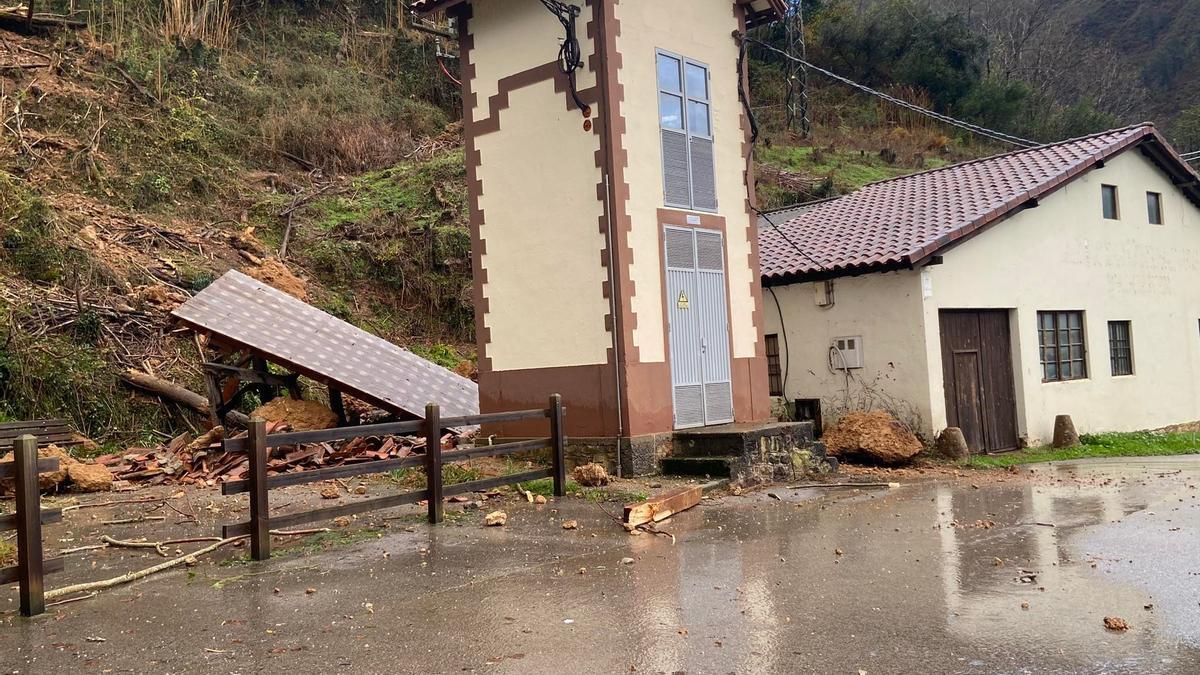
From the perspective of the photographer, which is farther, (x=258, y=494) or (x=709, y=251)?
(x=709, y=251)

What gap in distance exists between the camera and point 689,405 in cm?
1172

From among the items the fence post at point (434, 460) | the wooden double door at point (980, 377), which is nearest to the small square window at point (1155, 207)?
the wooden double door at point (980, 377)

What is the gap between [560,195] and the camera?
37.7 feet

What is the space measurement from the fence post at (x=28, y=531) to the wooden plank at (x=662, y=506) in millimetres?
4498

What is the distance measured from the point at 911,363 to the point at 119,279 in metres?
13.0

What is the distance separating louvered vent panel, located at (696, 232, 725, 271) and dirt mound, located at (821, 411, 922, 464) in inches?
117

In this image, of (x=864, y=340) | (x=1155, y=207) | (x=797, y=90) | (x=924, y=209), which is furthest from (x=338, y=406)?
(x=797, y=90)

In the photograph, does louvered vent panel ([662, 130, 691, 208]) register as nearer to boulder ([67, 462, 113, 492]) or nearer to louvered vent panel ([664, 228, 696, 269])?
louvered vent panel ([664, 228, 696, 269])

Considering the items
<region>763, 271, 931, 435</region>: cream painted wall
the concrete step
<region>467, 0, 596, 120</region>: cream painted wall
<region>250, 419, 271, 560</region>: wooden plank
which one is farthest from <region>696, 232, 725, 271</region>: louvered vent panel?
<region>250, 419, 271, 560</region>: wooden plank

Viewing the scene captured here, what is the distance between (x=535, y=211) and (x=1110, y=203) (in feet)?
40.2

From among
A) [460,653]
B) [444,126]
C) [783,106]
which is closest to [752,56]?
[783,106]

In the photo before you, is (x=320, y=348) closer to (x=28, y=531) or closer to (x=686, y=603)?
(x=28, y=531)

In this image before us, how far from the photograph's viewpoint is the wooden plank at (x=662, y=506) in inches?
328

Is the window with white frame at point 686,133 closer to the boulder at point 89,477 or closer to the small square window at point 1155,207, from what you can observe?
the boulder at point 89,477
